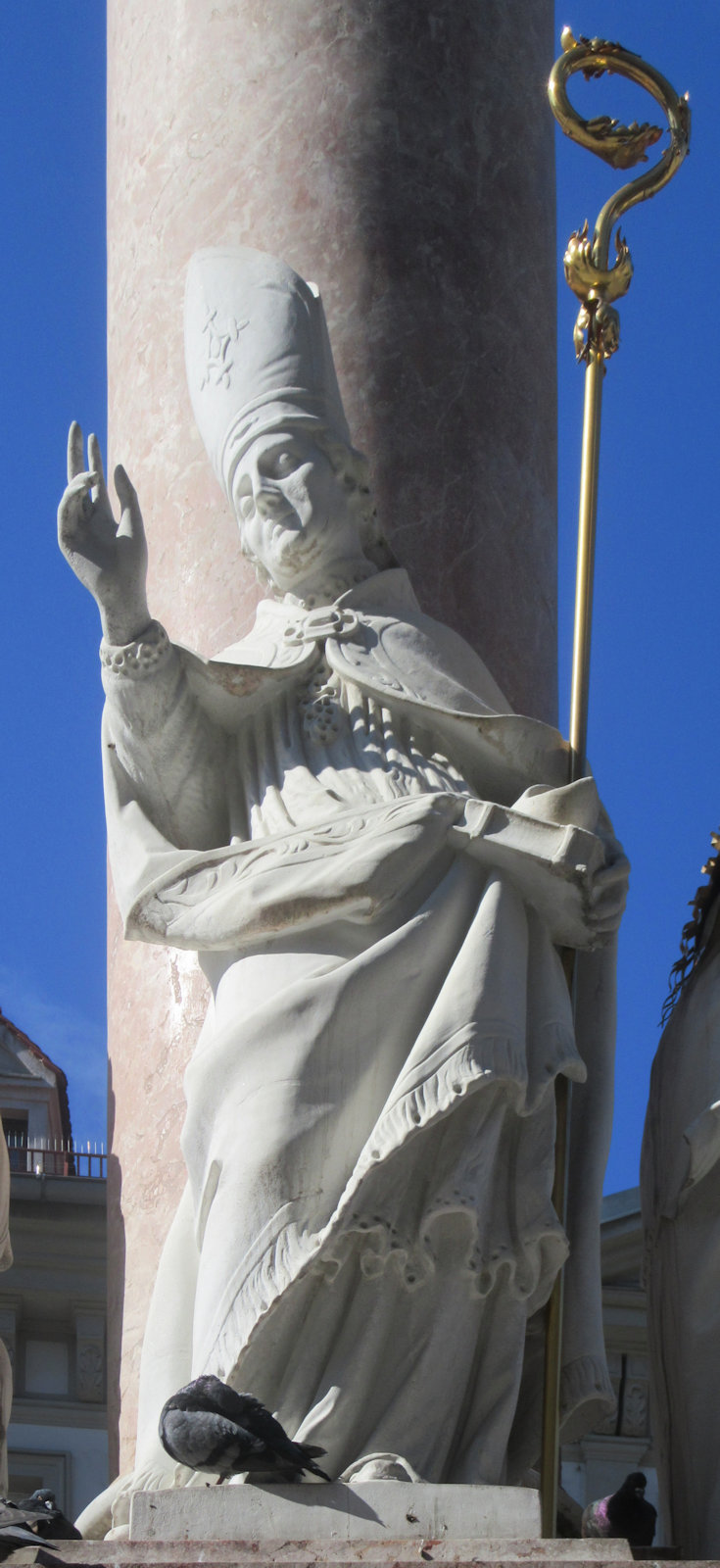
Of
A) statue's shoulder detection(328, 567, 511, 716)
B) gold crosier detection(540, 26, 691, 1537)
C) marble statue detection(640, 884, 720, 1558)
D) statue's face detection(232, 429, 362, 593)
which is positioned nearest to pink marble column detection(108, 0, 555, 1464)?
gold crosier detection(540, 26, 691, 1537)

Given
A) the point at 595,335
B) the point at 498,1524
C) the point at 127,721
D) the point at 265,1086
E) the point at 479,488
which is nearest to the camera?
the point at 498,1524

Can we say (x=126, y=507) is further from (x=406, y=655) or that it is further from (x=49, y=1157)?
(x=49, y=1157)

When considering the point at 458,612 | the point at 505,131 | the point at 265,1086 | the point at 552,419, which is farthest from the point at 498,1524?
the point at 505,131

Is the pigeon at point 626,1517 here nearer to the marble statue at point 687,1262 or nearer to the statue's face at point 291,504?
the marble statue at point 687,1262

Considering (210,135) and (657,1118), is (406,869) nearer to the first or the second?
(657,1118)

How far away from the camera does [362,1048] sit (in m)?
6.50

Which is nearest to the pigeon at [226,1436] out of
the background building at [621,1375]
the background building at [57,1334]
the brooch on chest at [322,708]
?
the brooch on chest at [322,708]

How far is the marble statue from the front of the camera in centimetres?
684

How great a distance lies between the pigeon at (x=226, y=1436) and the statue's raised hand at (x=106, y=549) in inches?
75.0

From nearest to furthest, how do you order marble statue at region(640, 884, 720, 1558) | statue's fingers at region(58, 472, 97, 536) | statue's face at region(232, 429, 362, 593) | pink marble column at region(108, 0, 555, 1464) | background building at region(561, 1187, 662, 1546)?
marble statue at region(640, 884, 720, 1558) → statue's fingers at region(58, 472, 97, 536) → statue's face at region(232, 429, 362, 593) → pink marble column at region(108, 0, 555, 1464) → background building at region(561, 1187, 662, 1546)

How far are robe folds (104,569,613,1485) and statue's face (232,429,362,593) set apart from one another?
0.62 ft

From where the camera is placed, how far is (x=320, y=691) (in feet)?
23.9

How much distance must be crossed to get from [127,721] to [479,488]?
6.38 ft

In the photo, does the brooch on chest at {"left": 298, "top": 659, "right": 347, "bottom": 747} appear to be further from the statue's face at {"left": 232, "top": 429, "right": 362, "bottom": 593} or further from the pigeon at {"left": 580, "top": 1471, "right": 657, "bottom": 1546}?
the pigeon at {"left": 580, "top": 1471, "right": 657, "bottom": 1546}
